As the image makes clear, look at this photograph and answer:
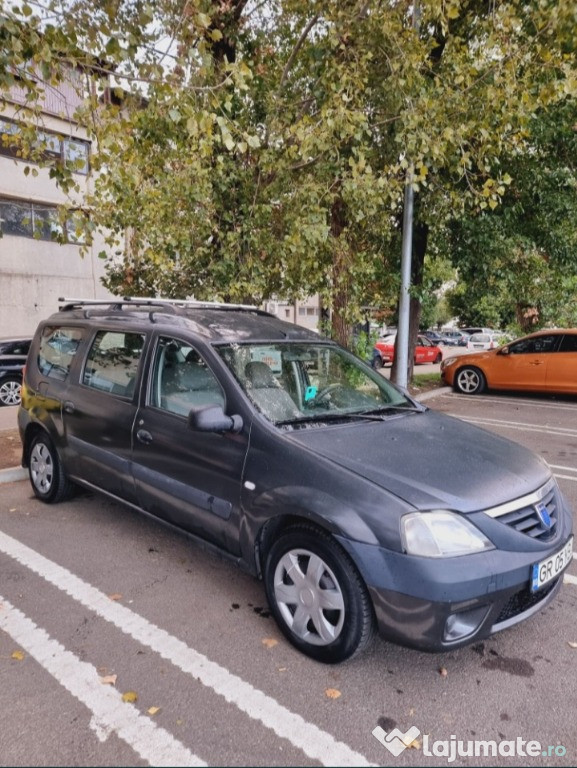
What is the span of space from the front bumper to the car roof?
1687 millimetres

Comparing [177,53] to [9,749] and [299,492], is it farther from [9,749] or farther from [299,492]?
[9,749]

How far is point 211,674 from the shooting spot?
2646mm

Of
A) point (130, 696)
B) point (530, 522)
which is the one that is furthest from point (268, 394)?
point (130, 696)

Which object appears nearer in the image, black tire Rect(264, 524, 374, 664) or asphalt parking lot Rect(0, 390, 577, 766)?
asphalt parking lot Rect(0, 390, 577, 766)

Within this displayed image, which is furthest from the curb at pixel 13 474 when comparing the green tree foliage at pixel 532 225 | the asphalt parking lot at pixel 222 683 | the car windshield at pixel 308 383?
the green tree foliage at pixel 532 225

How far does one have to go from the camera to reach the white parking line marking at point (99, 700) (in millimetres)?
2188

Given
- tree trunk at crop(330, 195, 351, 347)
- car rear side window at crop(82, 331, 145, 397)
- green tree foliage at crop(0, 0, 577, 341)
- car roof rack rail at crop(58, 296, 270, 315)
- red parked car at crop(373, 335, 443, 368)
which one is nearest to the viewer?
car rear side window at crop(82, 331, 145, 397)

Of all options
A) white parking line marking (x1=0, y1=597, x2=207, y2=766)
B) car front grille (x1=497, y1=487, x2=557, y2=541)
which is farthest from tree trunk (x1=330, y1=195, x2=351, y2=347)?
white parking line marking (x1=0, y1=597, x2=207, y2=766)

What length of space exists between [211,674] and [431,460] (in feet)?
5.01

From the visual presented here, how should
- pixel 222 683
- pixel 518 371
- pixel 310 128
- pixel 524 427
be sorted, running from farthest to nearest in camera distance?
pixel 518 371 → pixel 524 427 → pixel 310 128 → pixel 222 683

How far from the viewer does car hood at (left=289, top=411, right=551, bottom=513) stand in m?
2.57

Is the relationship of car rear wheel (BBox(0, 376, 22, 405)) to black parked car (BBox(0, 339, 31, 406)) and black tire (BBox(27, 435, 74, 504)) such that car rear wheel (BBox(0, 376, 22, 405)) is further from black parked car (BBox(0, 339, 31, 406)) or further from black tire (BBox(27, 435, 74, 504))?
black tire (BBox(27, 435, 74, 504))

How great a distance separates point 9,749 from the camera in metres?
2.20

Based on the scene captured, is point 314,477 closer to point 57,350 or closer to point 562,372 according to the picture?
point 57,350
